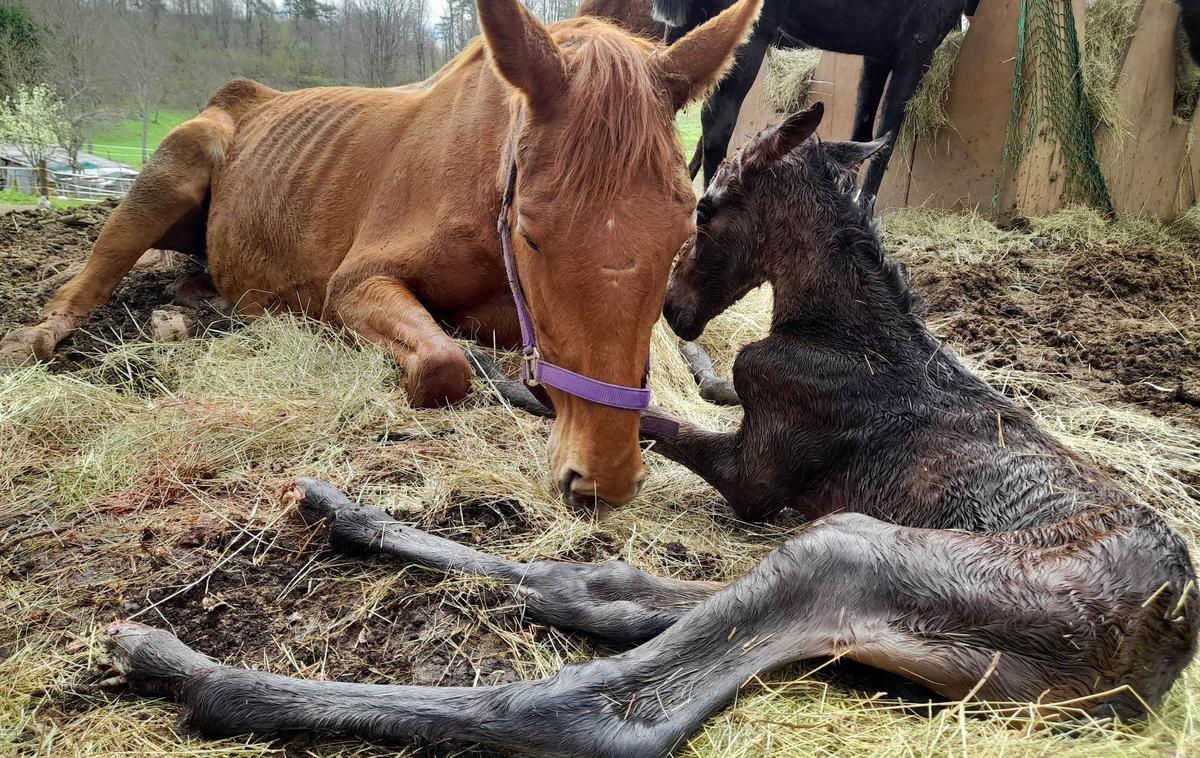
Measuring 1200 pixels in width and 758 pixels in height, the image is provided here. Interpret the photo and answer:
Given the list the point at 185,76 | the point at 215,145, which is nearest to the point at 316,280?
the point at 215,145

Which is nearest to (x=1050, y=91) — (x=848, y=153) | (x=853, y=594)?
(x=848, y=153)

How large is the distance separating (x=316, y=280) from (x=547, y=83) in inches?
89.0

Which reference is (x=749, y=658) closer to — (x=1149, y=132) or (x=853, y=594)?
(x=853, y=594)

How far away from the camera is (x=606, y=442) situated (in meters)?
2.01

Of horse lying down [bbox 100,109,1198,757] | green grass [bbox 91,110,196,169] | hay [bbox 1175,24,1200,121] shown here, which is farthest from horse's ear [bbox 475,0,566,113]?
green grass [bbox 91,110,196,169]

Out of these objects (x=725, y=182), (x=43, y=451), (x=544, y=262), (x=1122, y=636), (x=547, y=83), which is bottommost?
(x=43, y=451)

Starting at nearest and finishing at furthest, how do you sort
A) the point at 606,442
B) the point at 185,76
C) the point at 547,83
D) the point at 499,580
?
the point at 499,580 < the point at 606,442 < the point at 547,83 < the point at 185,76

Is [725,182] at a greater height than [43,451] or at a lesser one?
greater

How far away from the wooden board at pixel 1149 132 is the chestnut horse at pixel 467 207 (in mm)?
6861

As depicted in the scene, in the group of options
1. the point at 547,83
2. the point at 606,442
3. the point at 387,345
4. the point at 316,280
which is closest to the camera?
the point at 606,442

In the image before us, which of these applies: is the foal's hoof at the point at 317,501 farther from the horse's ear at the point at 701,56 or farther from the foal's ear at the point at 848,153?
the foal's ear at the point at 848,153

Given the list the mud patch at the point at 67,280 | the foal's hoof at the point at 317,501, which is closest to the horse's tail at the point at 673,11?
the mud patch at the point at 67,280

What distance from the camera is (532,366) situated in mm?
2227

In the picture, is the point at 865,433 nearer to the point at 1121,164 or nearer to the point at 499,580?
the point at 499,580
